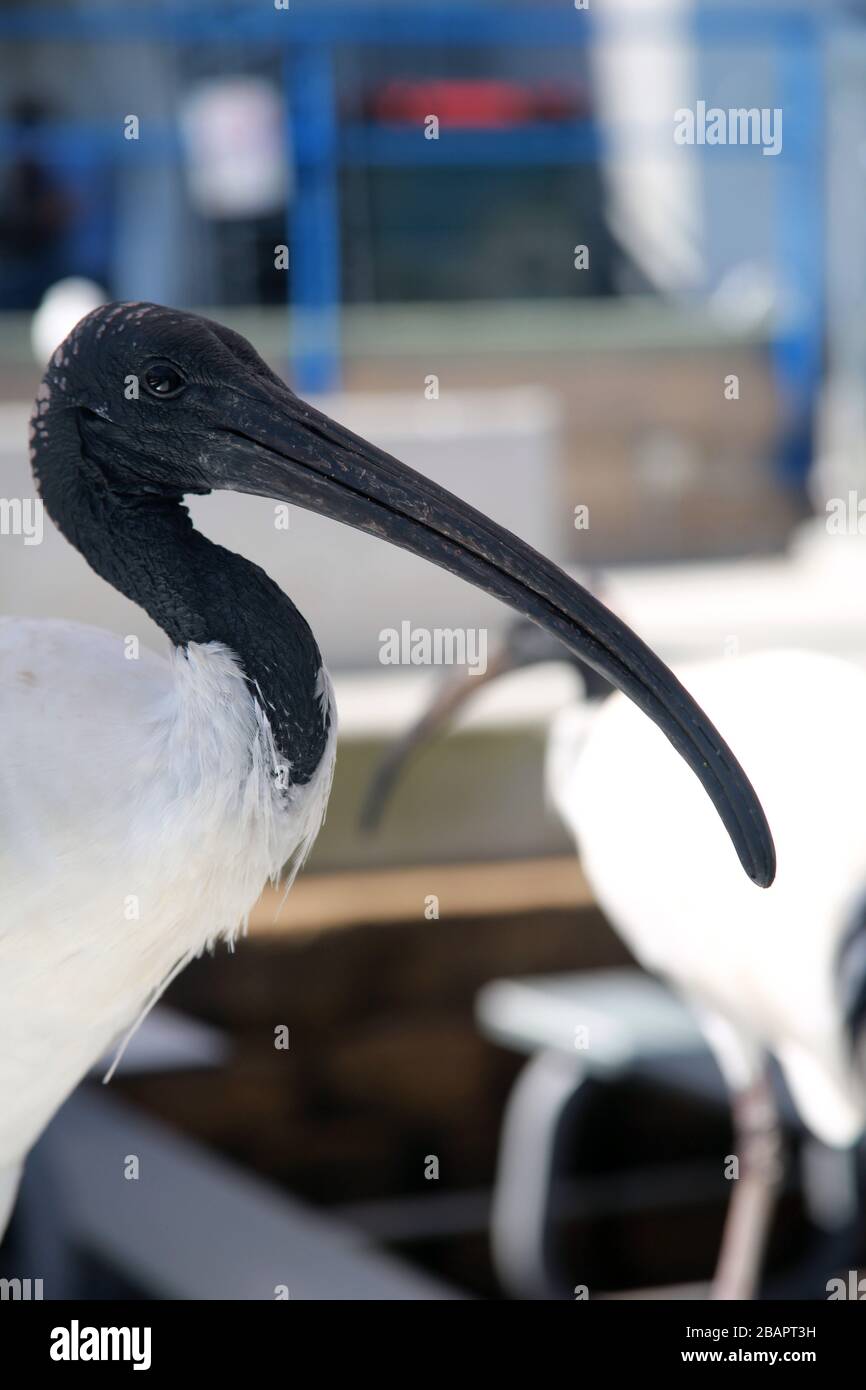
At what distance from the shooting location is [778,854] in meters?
1.71

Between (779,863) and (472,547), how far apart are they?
2.91ft

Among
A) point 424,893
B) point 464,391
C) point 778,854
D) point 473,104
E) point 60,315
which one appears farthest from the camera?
point 473,104

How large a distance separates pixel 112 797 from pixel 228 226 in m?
5.40

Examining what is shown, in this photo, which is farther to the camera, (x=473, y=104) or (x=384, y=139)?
(x=473, y=104)

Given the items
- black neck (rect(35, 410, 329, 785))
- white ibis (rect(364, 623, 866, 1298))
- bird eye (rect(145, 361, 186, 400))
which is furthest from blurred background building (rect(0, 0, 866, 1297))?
bird eye (rect(145, 361, 186, 400))

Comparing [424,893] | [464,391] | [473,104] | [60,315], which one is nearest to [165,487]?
[424,893]

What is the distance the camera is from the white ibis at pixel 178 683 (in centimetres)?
96

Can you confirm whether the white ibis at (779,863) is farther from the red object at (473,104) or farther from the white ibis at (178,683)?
the red object at (473,104)

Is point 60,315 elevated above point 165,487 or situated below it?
above

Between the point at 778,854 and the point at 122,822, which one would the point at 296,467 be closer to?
the point at 122,822

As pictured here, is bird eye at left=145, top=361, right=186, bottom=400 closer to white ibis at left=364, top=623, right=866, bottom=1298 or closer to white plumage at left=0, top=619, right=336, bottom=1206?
white plumage at left=0, top=619, right=336, bottom=1206

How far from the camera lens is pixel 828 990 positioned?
1888 mm
